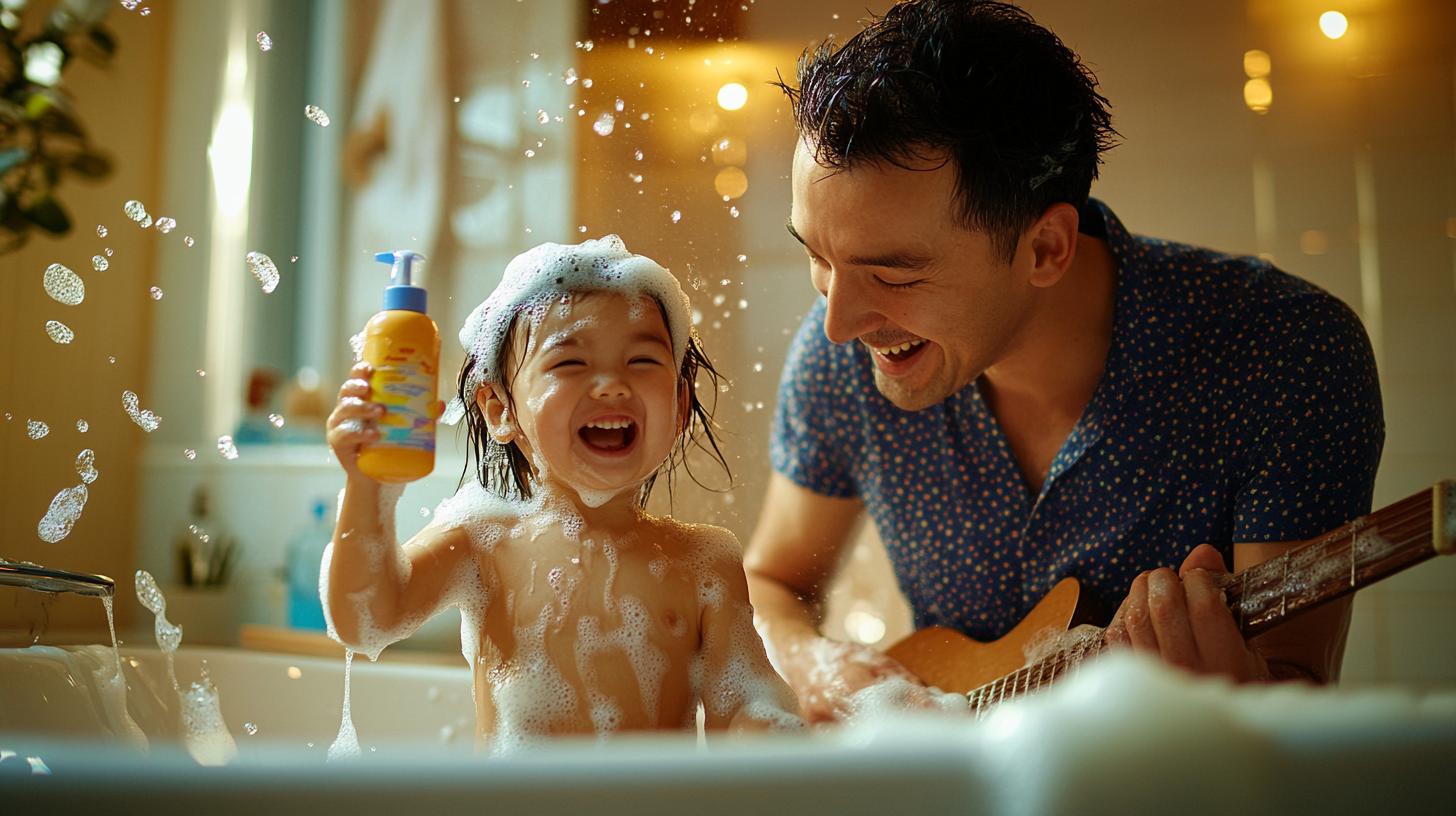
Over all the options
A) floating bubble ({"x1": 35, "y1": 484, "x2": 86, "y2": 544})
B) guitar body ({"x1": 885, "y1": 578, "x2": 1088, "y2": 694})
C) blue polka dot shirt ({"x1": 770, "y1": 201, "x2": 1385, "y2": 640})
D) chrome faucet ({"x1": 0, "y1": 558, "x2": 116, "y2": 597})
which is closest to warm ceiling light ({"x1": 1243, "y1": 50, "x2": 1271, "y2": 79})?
blue polka dot shirt ({"x1": 770, "y1": 201, "x2": 1385, "y2": 640})

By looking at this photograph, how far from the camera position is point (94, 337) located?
1934mm

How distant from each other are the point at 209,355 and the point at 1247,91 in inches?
85.5

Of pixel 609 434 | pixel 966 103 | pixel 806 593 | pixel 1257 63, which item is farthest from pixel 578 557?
pixel 1257 63

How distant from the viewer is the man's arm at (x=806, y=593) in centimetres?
119

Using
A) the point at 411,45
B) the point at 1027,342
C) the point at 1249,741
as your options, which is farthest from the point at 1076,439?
the point at 411,45

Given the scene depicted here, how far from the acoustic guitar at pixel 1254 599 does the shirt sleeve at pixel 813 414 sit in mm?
265

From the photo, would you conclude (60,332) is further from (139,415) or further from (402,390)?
(402,390)

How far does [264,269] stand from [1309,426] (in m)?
2.12

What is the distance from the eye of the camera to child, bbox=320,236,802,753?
0.89 metres

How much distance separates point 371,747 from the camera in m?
1.28

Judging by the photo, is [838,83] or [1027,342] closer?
[838,83]

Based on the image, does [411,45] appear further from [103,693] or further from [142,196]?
[103,693]

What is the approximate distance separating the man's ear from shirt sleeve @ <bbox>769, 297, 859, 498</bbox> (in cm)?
32

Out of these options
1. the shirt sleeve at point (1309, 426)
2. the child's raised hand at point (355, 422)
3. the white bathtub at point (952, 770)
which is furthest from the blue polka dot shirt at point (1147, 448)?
the child's raised hand at point (355, 422)
